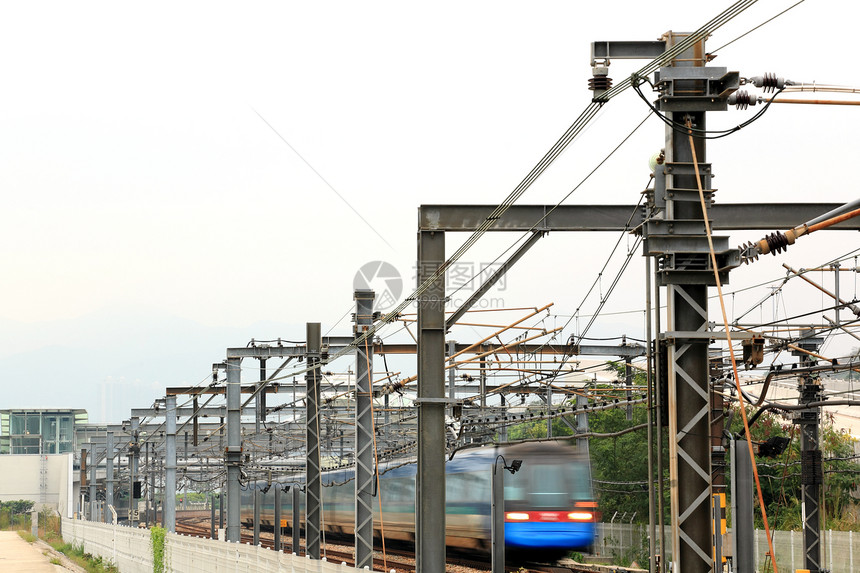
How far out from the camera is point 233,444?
29906 millimetres

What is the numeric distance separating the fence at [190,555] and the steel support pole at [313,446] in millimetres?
1308

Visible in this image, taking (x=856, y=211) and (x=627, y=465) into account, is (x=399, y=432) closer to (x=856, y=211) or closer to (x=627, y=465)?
(x=627, y=465)

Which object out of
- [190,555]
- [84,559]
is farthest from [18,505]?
[190,555]

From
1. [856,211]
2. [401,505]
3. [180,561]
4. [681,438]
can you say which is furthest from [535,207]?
[180,561]

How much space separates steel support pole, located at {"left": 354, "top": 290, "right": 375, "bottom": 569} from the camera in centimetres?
2231

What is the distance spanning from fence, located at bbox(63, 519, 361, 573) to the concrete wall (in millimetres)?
44898

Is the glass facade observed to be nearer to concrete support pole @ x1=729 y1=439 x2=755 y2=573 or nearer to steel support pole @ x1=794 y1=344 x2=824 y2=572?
steel support pole @ x1=794 y1=344 x2=824 y2=572

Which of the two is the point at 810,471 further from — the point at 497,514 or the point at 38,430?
the point at 38,430

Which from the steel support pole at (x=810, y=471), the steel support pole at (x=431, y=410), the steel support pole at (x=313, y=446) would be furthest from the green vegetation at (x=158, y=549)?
the steel support pole at (x=810, y=471)

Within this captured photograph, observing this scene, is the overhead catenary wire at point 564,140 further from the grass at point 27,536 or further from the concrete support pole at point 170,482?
the grass at point 27,536

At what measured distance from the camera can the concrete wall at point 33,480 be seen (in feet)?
332

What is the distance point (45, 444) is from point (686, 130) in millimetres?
106330

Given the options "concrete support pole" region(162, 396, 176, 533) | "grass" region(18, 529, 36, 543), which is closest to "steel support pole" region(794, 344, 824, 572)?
"concrete support pole" region(162, 396, 176, 533)

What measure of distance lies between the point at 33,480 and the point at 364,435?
88.8 metres
